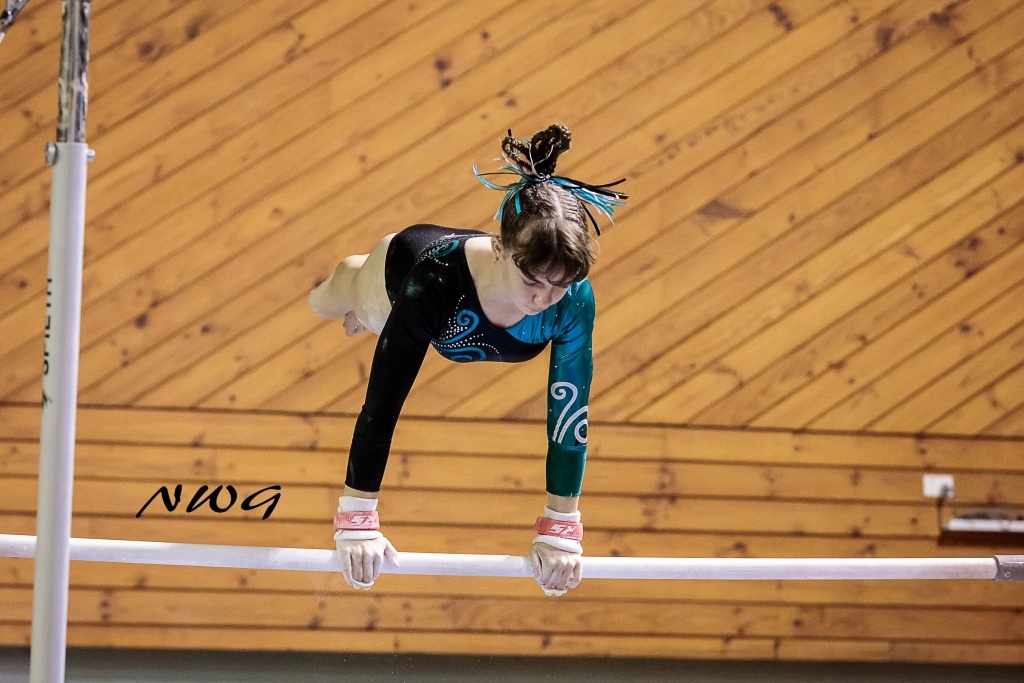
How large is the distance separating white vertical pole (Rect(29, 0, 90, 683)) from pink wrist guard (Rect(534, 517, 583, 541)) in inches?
33.3

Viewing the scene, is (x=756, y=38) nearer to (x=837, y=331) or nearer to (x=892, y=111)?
(x=892, y=111)

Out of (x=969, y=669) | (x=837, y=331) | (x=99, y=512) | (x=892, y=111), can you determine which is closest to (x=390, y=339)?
(x=99, y=512)

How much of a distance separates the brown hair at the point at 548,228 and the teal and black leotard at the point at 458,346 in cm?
21

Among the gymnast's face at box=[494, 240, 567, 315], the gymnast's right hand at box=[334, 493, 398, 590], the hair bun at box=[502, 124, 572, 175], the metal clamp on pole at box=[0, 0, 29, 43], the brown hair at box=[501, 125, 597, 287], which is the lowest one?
the gymnast's right hand at box=[334, 493, 398, 590]

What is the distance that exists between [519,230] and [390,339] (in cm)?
33

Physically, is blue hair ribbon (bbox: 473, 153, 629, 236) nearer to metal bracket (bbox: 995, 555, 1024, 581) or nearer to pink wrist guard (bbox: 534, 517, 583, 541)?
pink wrist guard (bbox: 534, 517, 583, 541)

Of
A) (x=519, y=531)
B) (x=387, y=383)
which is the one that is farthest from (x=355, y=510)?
(x=519, y=531)

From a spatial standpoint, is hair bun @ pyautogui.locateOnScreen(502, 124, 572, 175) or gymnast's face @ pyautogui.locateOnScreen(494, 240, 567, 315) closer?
gymnast's face @ pyautogui.locateOnScreen(494, 240, 567, 315)

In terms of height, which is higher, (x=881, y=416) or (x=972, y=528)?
(x=881, y=416)

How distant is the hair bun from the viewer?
189 centimetres

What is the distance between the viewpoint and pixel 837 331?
12.0ft

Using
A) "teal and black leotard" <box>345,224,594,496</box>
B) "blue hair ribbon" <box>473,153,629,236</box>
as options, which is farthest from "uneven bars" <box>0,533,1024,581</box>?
"blue hair ribbon" <box>473,153,629,236</box>

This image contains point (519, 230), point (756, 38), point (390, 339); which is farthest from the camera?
point (756, 38)

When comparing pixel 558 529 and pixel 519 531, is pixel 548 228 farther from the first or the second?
pixel 519 531
